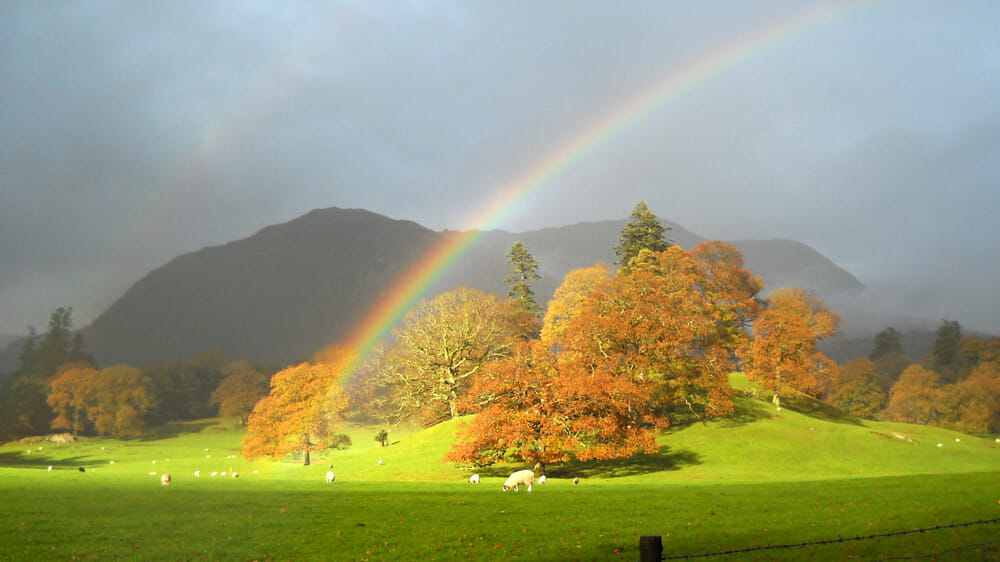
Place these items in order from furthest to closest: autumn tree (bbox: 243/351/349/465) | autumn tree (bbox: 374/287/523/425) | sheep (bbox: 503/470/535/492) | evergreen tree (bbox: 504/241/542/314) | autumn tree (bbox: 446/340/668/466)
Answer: evergreen tree (bbox: 504/241/542/314), autumn tree (bbox: 243/351/349/465), autumn tree (bbox: 374/287/523/425), autumn tree (bbox: 446/340/668/466), sheep (bbox: 503/470/535/492)

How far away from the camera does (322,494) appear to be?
3328 cm

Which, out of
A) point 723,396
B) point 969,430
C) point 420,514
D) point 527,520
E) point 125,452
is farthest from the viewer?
point 969,430

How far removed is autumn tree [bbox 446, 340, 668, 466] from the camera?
46.0 m

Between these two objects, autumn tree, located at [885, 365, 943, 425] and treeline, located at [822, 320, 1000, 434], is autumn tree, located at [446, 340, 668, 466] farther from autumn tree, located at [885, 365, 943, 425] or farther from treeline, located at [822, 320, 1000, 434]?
autumn tree, located at [885, 365, 943, 425]

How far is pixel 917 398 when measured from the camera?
122m

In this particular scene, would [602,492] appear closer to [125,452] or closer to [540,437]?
[540,437]

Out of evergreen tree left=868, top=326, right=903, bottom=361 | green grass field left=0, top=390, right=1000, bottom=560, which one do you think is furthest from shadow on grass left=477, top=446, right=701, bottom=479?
evergreen tree left=868, top=326, right=903, bottom=361

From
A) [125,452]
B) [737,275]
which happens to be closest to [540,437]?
[737,275]

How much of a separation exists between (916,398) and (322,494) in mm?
131269

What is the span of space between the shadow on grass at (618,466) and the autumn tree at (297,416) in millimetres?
37811

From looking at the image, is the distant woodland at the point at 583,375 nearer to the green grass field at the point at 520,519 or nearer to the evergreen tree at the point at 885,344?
the green grass field at the point at 520,519

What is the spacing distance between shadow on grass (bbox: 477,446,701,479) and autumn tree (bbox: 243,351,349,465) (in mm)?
37811

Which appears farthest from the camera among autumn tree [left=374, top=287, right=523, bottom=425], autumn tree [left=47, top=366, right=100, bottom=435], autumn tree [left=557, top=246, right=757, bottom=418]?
autumn tree [left=47, top=366, right=100, bottom=435]

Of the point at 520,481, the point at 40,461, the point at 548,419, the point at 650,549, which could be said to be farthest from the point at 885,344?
the point at 40,461
